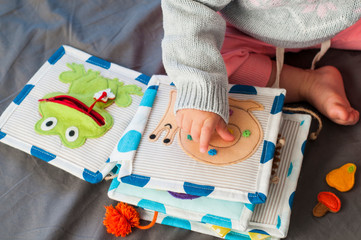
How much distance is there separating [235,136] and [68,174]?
1.19ft

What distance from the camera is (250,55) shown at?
2.59 feet

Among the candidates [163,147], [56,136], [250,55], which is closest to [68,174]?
[56,136]

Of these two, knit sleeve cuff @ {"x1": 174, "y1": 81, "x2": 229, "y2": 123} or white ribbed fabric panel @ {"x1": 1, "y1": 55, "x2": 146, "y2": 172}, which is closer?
knit sleeve cuff @ {"x1": 174, "y1": 81, "x2": 229, "y2": 123}

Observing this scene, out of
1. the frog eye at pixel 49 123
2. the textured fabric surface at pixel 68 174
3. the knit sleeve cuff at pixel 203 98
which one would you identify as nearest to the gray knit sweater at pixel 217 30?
the knit sleeve cuff at pixel 203 98

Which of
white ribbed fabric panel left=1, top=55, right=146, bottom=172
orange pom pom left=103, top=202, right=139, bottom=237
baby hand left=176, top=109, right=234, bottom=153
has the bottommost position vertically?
orange pom pom left=103, top=202, right=139, bottom=237

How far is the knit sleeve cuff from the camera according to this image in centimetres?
56

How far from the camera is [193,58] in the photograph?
1.97 feet

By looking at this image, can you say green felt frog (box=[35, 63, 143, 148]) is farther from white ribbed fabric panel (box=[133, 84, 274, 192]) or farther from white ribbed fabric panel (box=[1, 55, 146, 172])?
white ribbed fabric panel (box=[133, 84, 274, 192])

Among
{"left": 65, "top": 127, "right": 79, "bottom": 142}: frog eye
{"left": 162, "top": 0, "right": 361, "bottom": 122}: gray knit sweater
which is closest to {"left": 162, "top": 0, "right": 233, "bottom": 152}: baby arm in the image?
{"left": 162, "top": 0, "right": 361, "bottom": 122}: gray knit sweater

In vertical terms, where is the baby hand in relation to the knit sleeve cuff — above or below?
below

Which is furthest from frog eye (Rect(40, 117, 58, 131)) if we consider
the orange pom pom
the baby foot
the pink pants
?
the baby foot

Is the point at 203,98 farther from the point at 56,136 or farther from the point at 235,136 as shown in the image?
the point at 56,136

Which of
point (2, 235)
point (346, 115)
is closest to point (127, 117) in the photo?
point (2, 235)

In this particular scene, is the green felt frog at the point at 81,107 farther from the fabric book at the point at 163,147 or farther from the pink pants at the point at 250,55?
the pink pants at the point at 250,55
